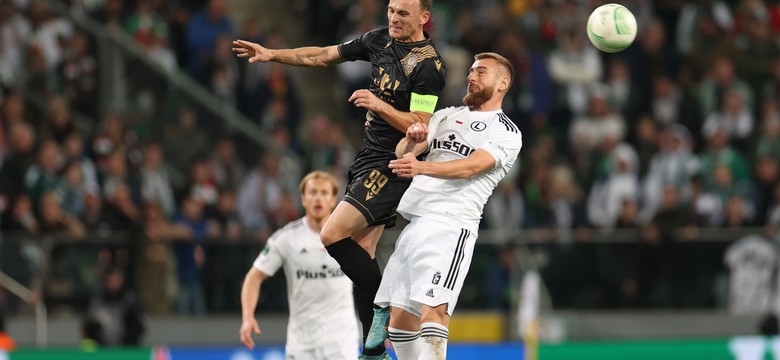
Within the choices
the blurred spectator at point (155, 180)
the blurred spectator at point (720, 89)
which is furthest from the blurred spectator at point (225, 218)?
the blurred spectator at point (720, 89)

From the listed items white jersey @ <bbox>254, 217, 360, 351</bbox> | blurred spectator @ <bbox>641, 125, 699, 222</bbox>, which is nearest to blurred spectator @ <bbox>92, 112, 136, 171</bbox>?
white jersey @ <bbox>254, 217, 360, 351</bbox>

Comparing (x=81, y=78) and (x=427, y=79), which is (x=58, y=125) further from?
(x=427, y=79)

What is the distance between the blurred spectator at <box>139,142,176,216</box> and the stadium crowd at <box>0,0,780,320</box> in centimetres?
3

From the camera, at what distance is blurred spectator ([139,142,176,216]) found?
Answer: 56.2 ft

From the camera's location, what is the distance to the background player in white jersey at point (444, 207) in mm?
9141

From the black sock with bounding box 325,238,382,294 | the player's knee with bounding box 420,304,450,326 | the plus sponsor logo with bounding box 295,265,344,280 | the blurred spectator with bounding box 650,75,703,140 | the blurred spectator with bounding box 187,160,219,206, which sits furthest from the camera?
the blurred spectator with bounding box 650,75,703,140

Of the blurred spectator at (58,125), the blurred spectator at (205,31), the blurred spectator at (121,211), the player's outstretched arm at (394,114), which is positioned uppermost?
the blurred spectator at (205,31)

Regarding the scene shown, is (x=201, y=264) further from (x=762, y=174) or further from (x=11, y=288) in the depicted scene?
(x=762, y=174)

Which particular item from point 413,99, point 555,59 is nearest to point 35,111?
point 555,59

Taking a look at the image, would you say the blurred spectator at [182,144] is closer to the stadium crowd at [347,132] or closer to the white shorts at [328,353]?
the stadium crowd at [347,132]

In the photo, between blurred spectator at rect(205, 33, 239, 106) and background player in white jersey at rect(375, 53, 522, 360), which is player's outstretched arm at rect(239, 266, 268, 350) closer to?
background player in white jersey at rect(375, 53, 522, 360)

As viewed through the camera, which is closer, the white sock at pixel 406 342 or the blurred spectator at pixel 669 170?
the white sock at pixel 406 342

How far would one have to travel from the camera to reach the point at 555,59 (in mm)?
20047

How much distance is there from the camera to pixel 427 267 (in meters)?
9.20
